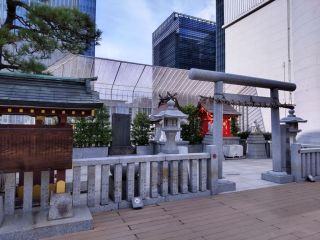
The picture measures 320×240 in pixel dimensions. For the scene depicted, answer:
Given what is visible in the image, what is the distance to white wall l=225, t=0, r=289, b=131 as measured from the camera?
57.0ft

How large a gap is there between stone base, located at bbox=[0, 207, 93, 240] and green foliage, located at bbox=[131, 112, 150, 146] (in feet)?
29.0

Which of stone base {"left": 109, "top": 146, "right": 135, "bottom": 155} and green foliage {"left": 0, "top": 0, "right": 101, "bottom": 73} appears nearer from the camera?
green foliage {"left": 0, "top": 0, "right": 101, "bottom": 73}

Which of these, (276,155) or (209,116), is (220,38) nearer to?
(209,116)

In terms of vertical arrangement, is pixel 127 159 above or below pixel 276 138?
below

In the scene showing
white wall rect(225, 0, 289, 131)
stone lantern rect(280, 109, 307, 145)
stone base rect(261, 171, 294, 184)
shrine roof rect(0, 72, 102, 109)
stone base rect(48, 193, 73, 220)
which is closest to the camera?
shrine roof rect(0, 72, 102, 109)

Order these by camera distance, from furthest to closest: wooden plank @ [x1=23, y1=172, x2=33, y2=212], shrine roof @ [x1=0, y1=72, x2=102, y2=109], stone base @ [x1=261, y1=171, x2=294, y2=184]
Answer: stone base @ [x1=261, y1=171, x2=294, y2=184], wooden plank @ [x1=23, y1=172, x2=33, y2=212], shrine roof @ [x1=0, y1=72, x2=102, y2=109]

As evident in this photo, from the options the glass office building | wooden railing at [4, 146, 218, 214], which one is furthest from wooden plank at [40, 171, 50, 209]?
the glass office building

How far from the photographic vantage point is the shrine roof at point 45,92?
2.93 m

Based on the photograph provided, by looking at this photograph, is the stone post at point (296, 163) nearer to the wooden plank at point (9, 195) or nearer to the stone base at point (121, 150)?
the wooden plank at point (9, 195)

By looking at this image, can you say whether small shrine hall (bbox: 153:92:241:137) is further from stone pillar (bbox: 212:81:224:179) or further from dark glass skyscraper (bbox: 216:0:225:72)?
dark glass skyscraper (bbox: 216:0:225:72)

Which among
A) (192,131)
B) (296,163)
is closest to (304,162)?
(296,163)

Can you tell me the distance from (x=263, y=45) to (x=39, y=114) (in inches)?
802

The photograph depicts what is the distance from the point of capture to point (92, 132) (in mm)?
10938

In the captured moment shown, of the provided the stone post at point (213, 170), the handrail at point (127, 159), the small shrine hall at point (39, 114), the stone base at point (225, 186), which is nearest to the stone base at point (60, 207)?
the small shrine hall at point (39, 114)
